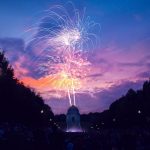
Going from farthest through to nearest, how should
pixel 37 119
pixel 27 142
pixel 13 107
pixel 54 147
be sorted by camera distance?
pixel 37 119, pixel 13 107, pixel 27 142, pixel 54 147

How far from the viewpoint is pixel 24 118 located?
8138cm

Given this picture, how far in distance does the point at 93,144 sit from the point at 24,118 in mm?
42376

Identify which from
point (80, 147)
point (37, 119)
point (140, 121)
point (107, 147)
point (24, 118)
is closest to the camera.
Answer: point (80, 147)

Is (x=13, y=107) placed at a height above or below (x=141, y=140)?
above

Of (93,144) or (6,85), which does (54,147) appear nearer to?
(93,144)

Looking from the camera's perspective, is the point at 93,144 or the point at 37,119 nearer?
the point at 93,144

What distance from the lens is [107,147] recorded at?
43625 mm

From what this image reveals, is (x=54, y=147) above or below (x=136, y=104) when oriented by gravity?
below

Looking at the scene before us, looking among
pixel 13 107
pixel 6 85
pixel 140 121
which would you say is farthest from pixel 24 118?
pixel 140 121

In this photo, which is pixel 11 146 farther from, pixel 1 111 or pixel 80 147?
pixel 1 111

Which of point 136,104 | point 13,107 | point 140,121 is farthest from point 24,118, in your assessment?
point 136,104

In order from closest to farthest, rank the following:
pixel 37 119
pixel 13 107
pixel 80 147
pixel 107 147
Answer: pixel 80 147
pixel 107 147
pixel 13 107
pixel 37 119

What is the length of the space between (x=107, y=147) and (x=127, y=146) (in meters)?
8.14

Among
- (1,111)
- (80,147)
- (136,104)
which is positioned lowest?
(80,147)
